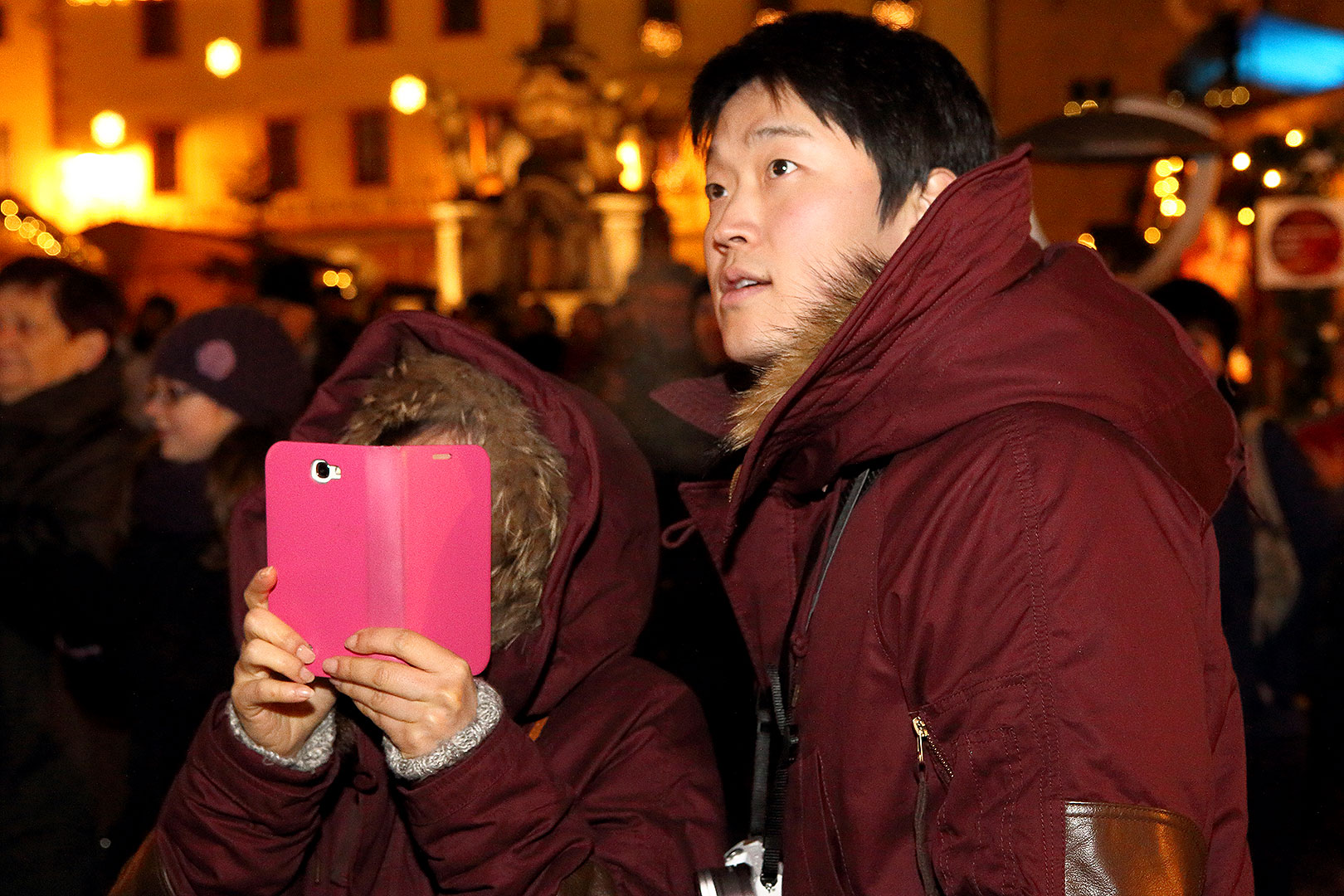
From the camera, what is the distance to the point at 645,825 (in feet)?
6.29

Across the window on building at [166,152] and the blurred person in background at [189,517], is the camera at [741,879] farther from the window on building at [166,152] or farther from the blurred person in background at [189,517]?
the window on building at [166,152]

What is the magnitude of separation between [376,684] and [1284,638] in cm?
335

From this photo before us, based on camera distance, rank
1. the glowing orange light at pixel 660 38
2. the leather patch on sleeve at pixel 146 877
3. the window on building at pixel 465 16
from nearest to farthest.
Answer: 1. the leather patch on sleeve at pixel 146 877
2. the glowing orange light at pixel 660 38
3. the window on building at pixel 465 16

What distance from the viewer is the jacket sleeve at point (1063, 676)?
4.29ft

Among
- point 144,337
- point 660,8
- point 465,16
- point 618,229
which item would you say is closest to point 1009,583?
point 144,337

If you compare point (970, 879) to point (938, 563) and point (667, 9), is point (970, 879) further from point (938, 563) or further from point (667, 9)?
point (667, 9)

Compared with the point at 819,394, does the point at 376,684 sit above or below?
below

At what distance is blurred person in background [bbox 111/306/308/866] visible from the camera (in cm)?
328

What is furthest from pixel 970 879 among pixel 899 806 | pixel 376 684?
pixel 376 684

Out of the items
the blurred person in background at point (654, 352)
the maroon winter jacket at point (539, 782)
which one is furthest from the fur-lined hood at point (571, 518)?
the blurred person in background at point (654, 352)

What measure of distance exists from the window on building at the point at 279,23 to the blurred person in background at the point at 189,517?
30.3 metres

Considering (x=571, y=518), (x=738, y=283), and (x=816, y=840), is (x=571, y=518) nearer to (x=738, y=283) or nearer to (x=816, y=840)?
(x=738, y=283)

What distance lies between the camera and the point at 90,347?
12.9 ft

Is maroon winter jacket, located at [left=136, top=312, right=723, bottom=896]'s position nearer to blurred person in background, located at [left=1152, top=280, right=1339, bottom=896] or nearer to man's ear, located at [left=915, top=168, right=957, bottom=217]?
man's ear, located at [left=915, top=168, right=957, bottom=217]
